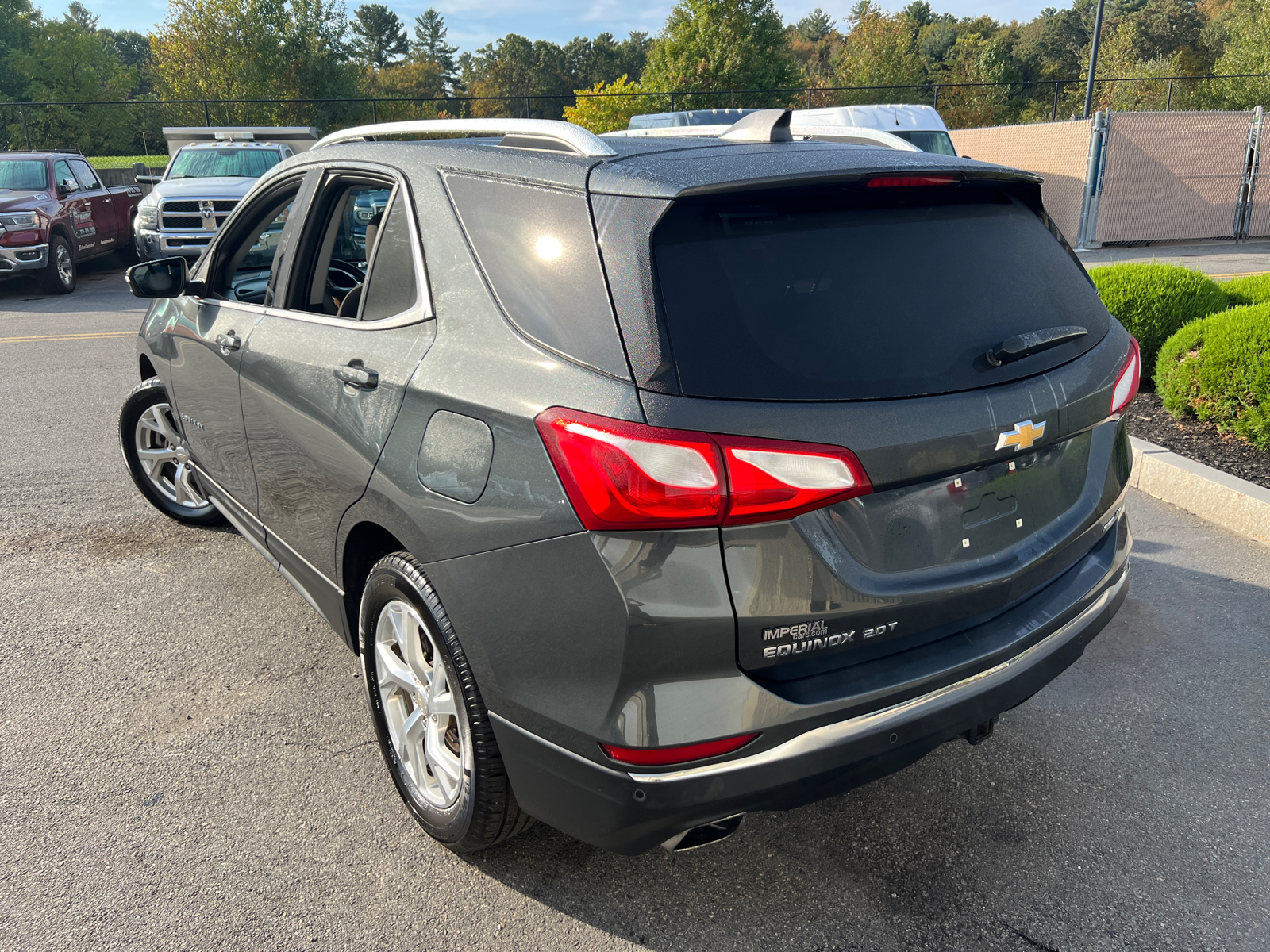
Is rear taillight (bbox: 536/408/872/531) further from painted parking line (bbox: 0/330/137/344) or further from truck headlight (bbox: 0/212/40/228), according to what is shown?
truck headlight (bbox: 0/212/40/228)

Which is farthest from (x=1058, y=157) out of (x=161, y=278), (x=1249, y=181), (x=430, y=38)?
(x=430, y=38)

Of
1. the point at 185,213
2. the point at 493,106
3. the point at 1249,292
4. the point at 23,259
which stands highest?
the point at 493,106

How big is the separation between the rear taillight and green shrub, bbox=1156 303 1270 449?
470cm

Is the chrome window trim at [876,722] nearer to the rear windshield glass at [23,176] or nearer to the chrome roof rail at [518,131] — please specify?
the chrome roof rail at [518,131]

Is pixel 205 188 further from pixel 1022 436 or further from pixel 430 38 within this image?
pixel 430 38

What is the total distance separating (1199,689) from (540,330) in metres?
2.76

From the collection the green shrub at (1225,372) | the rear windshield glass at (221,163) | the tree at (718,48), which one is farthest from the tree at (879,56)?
the green shrub at (1225,372)

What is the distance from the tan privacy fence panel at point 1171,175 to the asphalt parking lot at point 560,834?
53.0 feet

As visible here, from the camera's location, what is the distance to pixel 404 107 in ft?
101

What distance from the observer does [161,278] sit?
13.0 feet

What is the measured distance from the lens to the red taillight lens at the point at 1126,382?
2598 mm

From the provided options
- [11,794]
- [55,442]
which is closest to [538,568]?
[11,794]

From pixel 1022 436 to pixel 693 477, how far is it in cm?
85

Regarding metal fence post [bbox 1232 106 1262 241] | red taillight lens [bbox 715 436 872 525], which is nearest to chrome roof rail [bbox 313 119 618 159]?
red taillight lens [bbox 715 436 872 525]
